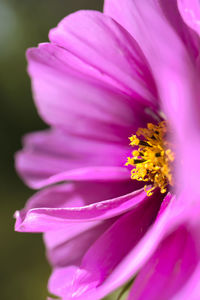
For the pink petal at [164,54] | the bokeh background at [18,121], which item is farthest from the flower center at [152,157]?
the bokeh background at [18,121]

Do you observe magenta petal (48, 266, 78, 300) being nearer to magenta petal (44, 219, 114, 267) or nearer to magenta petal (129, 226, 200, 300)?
magenta petal (44, 219, 114, 267)

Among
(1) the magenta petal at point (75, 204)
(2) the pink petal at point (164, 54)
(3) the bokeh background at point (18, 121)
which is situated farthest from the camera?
(3) the bokeh background at point (18, 121)

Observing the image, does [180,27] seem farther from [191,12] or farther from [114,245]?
[114,245]

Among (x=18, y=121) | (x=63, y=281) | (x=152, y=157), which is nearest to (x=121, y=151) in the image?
(x=152, y=157)

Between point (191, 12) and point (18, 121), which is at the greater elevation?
point (191, 12)

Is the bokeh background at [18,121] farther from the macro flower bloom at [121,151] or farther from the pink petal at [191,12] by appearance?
the pink petal at [191,12]

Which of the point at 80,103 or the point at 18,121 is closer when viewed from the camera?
the point at 80,103
